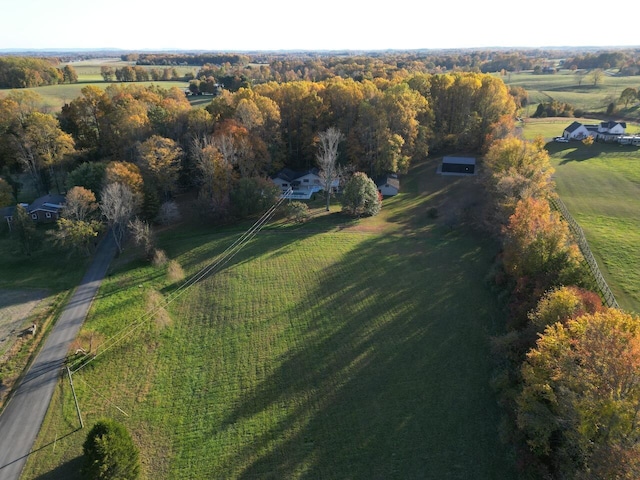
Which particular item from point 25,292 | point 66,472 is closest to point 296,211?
point 25,292

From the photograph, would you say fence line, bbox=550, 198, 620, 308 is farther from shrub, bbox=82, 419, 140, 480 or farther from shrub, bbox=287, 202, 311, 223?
shrub, bbox=82, 419, 140, 480

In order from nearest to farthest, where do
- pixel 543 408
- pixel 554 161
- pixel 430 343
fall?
pixel 543 408 < pixel 430 343 < pixel 554 161

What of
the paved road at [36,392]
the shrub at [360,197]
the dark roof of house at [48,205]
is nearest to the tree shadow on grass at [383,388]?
the paved road at [36,392]

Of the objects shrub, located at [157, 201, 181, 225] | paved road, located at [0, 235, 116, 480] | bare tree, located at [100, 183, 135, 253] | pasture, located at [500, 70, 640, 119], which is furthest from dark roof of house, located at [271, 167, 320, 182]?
pasture, located at [500, 70, 640, 119]

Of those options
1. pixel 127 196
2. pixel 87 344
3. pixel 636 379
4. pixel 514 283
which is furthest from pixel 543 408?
pixel 127 196

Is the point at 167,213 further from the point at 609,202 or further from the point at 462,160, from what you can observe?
the point at 609,202

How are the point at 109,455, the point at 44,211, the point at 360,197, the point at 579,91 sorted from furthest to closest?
the point at 579,91 → the point at 44,211 → the point at 360,197 → the point at 109,455

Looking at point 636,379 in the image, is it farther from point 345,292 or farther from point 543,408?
point 345,292
